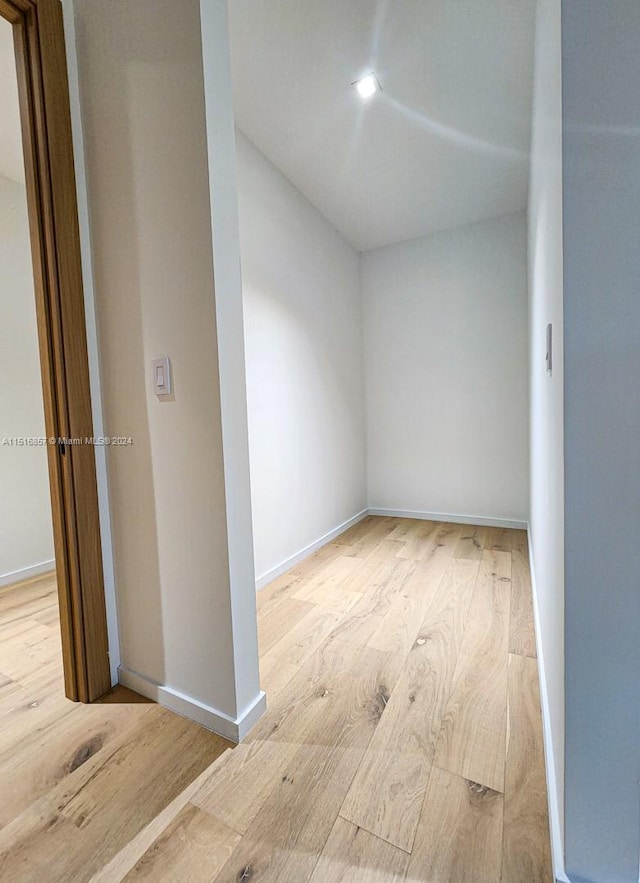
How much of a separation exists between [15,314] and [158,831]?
9.39 ft

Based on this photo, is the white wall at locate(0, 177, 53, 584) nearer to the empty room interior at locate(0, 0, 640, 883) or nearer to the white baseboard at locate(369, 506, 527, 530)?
the empty room interior at locate(0, 0, 640, 883)

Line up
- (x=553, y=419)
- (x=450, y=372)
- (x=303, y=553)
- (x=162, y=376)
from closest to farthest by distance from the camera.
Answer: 1. (x=553, y=419)
2. (x=162, y=376)
3. (x=303, y=553)
4. (x=450, y=372)

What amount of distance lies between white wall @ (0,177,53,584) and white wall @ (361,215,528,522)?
264cm

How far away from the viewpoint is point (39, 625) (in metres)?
1.83

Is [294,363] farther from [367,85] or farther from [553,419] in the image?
[553,419]

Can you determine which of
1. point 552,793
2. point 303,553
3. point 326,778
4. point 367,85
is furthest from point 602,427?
point 303,553

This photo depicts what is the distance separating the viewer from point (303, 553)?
260 cm

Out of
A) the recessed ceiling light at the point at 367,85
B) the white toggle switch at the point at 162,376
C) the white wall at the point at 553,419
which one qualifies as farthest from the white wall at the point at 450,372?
the white toggle switch at the point at 162,376

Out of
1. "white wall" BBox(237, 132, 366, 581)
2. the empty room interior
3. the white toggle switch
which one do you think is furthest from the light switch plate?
"white wall" BBox(237, 132, 366, 581)

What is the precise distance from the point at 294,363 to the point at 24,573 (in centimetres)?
223

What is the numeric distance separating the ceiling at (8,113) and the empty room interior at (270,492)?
Result: 0.05ft

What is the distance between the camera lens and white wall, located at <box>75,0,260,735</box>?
1.07 meters

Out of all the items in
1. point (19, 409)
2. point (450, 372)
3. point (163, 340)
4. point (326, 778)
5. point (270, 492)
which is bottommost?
point (326, 778)

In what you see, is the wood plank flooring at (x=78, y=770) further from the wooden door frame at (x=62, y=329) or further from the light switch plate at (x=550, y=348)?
the light switch plate at (x=550, y=348)
